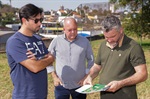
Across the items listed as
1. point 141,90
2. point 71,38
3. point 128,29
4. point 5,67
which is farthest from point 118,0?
point 71,38

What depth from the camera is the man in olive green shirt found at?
8.39ft

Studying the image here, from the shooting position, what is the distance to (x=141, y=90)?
641 cm

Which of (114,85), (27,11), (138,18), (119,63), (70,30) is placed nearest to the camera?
(114,85)

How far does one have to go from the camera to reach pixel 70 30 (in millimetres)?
3566

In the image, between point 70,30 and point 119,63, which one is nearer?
point 119,63

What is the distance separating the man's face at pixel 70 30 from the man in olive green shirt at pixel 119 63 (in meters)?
0.81

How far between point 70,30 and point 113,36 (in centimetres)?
107

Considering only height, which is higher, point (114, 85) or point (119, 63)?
point (119, 63)

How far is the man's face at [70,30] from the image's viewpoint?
11.6 feet

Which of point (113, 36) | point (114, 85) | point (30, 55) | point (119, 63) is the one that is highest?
point (113, 36)

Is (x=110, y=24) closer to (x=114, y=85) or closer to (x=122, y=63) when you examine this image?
(x=122, y=63)

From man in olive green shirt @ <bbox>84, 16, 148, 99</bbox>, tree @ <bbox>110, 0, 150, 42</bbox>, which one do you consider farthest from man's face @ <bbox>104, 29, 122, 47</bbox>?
tree @ <bbox>110, 0, 150, 42</bbox>

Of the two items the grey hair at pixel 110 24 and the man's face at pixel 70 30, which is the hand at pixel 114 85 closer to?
the grey hair at pixel 110 24

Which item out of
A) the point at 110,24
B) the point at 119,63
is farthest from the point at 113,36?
the point at 119,63
